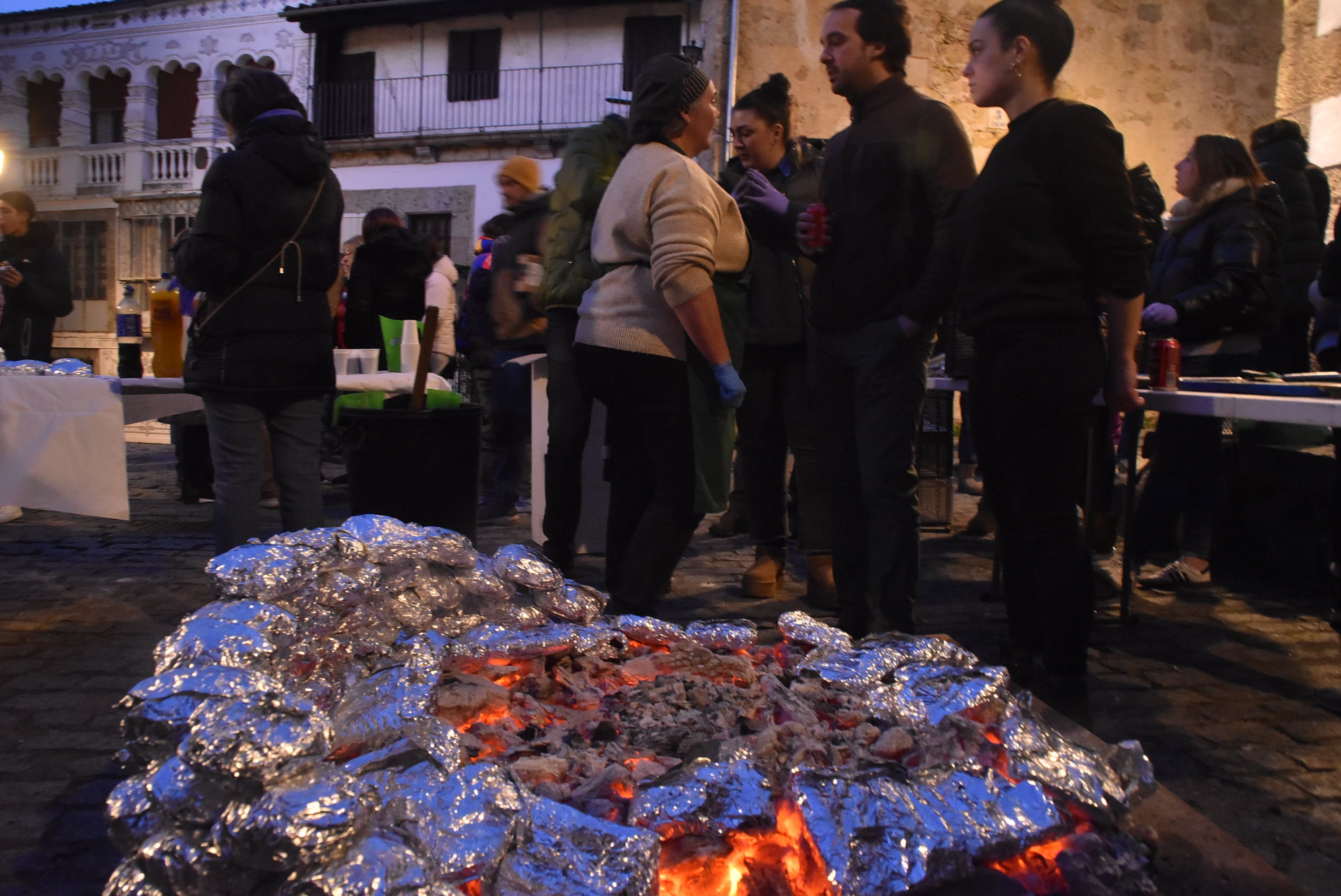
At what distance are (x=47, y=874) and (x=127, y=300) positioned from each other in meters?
3.14

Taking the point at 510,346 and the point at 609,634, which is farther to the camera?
the point at 510,346

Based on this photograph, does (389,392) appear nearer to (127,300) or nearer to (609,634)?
(127,300)

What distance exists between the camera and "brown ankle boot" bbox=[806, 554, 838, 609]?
385 cm

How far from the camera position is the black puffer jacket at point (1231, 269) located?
395 centimetres

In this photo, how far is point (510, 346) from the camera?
16.1 ft

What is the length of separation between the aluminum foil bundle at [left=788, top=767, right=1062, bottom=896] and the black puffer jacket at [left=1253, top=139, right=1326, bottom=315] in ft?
15.1

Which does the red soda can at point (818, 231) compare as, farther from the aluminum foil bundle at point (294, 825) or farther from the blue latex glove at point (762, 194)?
the aluminum foil bundle at point (294, 825)

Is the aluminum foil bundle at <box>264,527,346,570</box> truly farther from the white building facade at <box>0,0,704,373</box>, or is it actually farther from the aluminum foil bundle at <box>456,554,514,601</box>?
the white building facade at <box>0,0,704,373</box>

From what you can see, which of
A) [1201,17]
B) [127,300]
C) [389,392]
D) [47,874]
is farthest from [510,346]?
[1201,17]

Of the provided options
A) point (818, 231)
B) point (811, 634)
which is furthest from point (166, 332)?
point (811, 634)

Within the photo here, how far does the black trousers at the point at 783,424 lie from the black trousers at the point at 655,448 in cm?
103

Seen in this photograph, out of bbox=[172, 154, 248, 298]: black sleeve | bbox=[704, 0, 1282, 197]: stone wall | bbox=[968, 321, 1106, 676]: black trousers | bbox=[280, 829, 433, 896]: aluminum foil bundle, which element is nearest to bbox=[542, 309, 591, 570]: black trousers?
bbox=[172, 154, 248, 298]: black sleeve

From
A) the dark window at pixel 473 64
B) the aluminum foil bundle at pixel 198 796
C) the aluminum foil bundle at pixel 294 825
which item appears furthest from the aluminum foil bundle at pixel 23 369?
the dark window at pixel 473 64

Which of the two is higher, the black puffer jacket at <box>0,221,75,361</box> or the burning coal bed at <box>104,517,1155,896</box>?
the black puffer jacket at <box>0,221,75,361</box>
